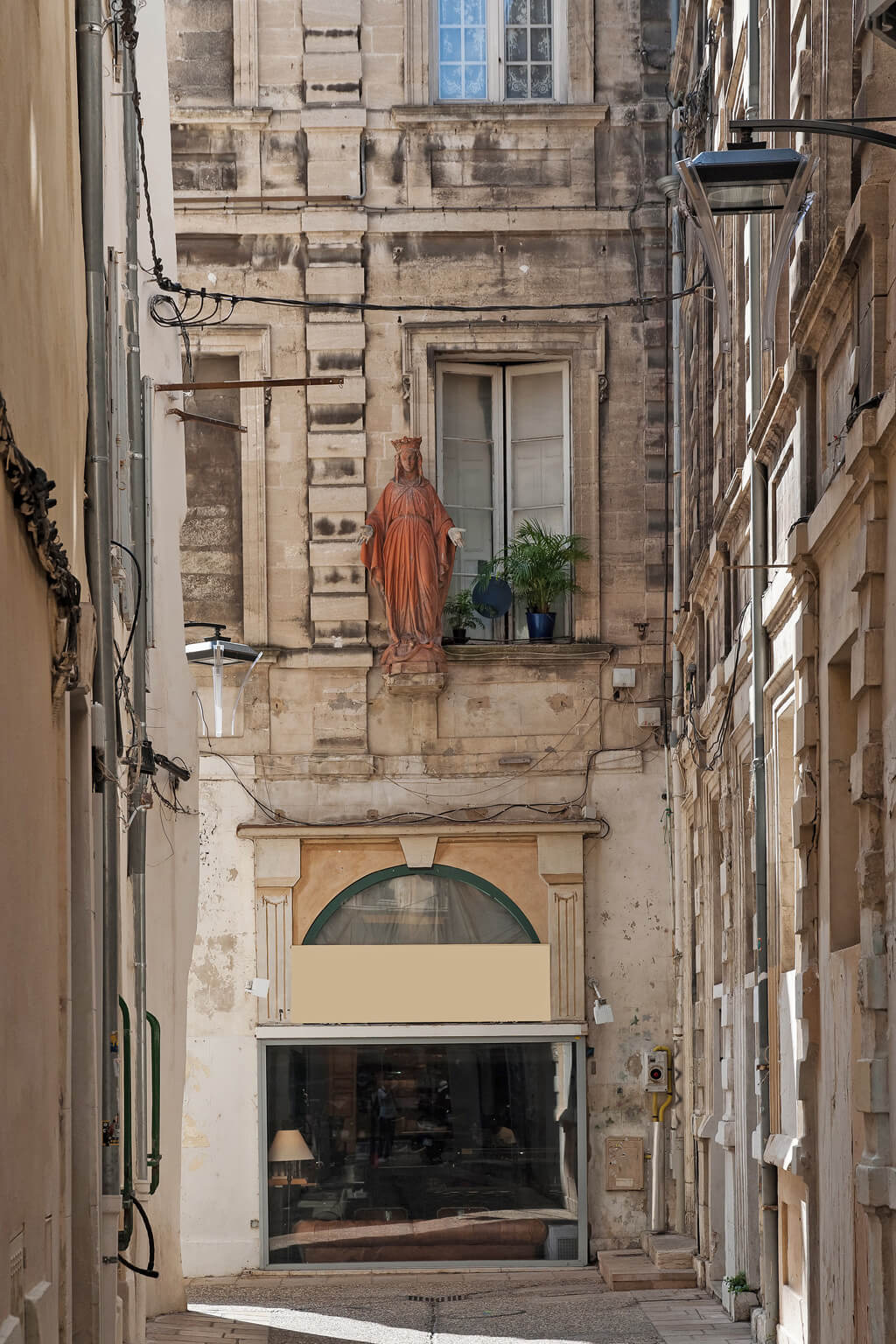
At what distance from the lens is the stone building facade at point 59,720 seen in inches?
212

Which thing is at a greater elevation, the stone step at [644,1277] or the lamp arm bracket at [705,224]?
the lamp arm bracket at [705,224]

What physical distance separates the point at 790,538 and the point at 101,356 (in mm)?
3253

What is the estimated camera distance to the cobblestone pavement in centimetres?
1180

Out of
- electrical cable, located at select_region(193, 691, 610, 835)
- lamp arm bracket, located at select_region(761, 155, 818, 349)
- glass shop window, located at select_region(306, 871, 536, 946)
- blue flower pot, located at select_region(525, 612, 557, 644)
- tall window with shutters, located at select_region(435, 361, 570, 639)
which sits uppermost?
tall window with shutters, located at select_region(435, 361, 570, 639)

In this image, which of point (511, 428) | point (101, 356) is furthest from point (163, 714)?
point (511, 428)

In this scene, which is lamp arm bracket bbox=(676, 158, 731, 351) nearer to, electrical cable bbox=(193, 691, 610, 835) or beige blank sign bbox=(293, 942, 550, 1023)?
electrical cable bbox=(193, 691, 610, 835)

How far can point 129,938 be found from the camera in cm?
1048

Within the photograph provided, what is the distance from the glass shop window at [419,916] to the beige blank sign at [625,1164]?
1.92 meters

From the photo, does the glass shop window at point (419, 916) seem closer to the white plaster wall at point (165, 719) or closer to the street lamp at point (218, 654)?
the street lamp at point (218, 654)

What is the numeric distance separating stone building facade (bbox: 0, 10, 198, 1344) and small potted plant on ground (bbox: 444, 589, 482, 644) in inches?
258

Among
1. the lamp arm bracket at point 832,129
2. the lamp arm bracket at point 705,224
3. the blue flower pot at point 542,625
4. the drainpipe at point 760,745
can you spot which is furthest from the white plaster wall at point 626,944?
the lamp arm bracket at point 832,129

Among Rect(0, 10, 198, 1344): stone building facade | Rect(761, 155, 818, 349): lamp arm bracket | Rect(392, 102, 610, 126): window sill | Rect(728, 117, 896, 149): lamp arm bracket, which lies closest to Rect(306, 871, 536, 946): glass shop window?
Rect(0, 10, 198, 1344): stone building facade

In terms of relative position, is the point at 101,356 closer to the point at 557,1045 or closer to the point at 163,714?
the point at 163,714

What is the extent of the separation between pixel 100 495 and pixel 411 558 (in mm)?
9079
